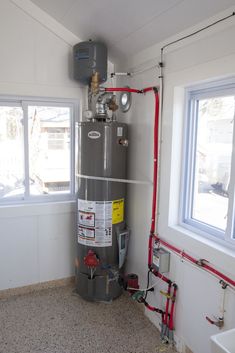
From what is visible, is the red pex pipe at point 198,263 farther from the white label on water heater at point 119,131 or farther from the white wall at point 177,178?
the white label on water heater at point 119,131

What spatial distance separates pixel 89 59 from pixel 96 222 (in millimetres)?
1410

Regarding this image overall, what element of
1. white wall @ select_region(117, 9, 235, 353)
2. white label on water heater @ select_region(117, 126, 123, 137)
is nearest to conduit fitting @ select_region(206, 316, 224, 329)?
white wall @ select_region(117, 9, 235, 353)

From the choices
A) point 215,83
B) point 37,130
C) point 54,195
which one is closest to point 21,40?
point 37,130

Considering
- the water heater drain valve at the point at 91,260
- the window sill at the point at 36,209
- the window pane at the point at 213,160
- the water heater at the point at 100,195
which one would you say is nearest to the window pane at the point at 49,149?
the window sill at the point at 36,209

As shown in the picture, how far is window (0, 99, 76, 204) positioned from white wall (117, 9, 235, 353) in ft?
2.23

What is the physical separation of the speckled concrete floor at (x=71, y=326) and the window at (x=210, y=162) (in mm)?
968

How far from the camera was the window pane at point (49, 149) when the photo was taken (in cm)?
267

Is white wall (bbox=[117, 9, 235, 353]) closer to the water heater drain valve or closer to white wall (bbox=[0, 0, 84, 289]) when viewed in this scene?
the water heater drain valve

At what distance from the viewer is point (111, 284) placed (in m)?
2.52

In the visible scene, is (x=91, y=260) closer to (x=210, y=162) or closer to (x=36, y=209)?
(x=36, y=209)

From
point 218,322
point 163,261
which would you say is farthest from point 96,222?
point 218,322

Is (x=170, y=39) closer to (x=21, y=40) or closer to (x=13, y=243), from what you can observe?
(x=21, y=40)

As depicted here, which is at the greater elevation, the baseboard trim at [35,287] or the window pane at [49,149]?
the window pane at [49,149]

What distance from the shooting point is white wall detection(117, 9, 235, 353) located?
1604 millimetres
